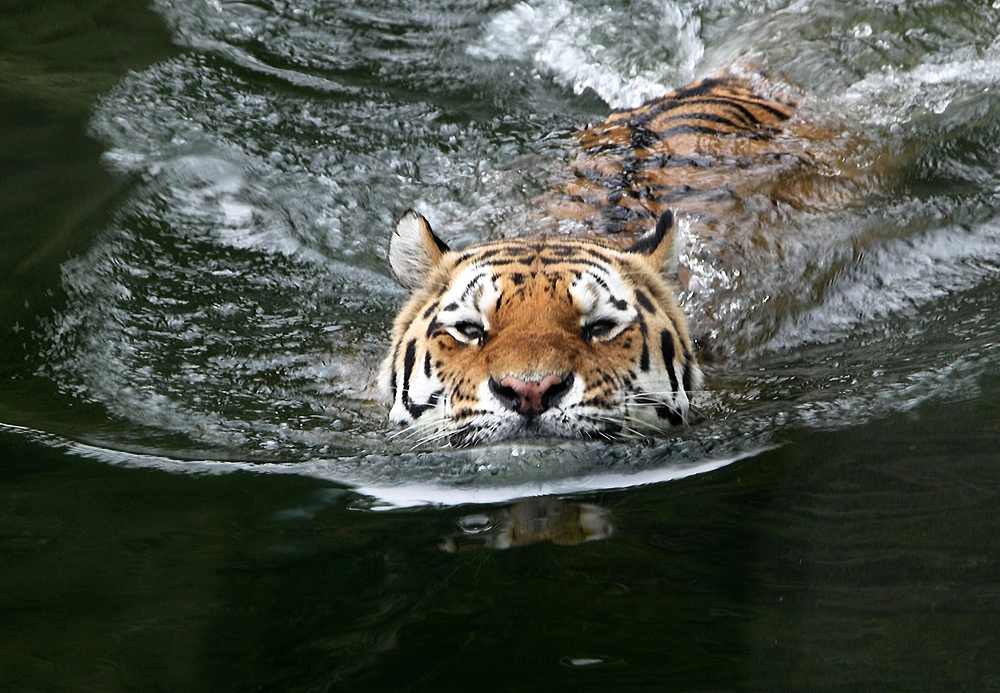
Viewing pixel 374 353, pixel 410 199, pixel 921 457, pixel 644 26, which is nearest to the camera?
pixel 921 457

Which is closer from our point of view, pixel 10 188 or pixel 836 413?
pixel 836 413

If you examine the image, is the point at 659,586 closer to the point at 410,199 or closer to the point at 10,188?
the point at 410,199

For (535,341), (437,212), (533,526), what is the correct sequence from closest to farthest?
(533,526) → (535,341) → (437,212)

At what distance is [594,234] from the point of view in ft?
14.5

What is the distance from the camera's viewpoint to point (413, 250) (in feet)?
11.8

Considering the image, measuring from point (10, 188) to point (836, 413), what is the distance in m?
3.99

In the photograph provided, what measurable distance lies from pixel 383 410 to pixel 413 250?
55cm

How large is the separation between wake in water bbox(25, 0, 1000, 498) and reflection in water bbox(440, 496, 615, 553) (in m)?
0.19

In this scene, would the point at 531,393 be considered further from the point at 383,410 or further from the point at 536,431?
the point at 383,410

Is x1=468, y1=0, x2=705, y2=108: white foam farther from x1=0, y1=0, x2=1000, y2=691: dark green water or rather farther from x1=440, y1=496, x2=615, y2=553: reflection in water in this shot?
x1=440, y1=496, x2=615, y2=553: reflection in water

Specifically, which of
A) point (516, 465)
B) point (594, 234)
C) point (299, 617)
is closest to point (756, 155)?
point (594, 234)

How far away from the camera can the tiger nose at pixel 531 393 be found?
108 inches

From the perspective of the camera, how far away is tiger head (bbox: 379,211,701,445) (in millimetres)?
2820

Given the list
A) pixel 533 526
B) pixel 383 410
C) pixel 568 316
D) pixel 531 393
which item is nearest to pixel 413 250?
pixel 383 410
